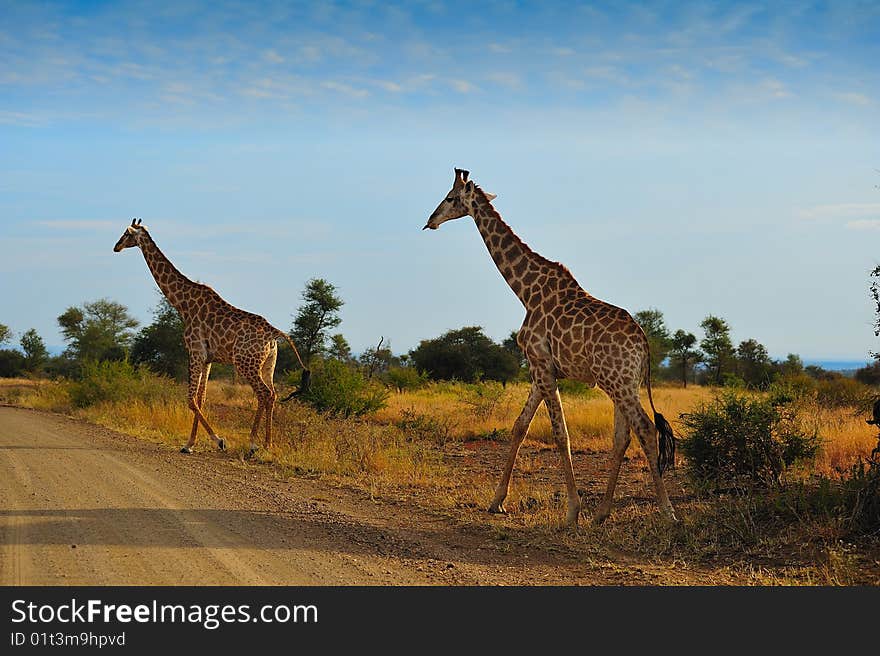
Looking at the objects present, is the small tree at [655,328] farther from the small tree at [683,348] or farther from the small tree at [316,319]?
the small tree at [316,319]

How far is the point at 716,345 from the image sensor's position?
4516 cm

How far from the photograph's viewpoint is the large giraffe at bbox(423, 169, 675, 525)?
8.49m

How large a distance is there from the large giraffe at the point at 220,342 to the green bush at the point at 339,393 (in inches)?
109

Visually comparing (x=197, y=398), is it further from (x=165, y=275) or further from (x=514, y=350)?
(x=514, y=350)

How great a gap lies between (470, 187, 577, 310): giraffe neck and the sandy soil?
2715mm

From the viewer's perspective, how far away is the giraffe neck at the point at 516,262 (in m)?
9.55

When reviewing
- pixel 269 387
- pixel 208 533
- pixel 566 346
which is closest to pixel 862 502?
pixel 566 346

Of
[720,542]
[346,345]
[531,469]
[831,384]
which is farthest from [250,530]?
[346,345]

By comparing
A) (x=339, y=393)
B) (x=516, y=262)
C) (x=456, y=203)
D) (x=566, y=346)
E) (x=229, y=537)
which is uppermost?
(x=456, y=203)

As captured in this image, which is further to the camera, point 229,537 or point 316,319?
point 316,319

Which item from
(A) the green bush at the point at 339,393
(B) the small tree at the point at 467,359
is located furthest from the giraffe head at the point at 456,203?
(B) the small tree at the point at 467,359

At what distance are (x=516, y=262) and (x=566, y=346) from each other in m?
1.40

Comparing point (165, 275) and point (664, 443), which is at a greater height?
point (165, 275)
